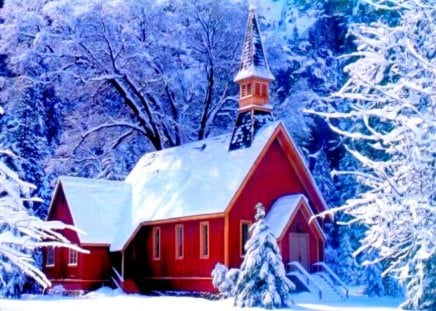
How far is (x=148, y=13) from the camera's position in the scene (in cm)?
3762

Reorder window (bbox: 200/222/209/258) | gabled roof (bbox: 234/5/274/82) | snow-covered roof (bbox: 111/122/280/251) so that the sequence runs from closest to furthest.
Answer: window (bbox: 200/222/209/258) → snow-covered roof (bbox: 111/122/280/251) → gabled roof (bbox: 234/5/274/82)

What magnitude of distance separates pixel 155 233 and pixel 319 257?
7132 millimetres

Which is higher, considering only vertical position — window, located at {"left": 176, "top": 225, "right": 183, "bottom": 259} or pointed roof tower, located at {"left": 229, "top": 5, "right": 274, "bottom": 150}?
pointed roof tower, located at {"left": 229, "top": 5, "right": 274, "bottom": 150}

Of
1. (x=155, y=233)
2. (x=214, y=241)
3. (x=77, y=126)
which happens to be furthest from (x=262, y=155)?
(x=77, y=126)

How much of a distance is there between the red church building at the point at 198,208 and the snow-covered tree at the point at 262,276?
3.89 metres

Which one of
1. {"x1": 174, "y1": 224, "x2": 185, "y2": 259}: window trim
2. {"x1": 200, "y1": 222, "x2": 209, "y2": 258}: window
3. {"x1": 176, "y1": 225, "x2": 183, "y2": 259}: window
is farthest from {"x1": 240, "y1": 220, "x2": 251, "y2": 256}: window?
{"x1": 176, "y1": 225, "x2": 183, "y2": 259}: window

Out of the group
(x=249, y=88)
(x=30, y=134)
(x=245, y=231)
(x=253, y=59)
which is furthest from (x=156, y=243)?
(x=30, y=134)

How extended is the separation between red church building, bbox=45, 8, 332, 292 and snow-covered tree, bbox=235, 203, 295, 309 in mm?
3885

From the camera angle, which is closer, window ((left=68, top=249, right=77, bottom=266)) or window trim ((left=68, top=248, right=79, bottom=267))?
window trim ((left=68, top=248, right=79, bottom=267))

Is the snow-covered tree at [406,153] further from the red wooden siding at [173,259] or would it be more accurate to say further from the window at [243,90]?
the window at [243,90]

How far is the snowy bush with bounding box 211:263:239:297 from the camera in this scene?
82.7 ft

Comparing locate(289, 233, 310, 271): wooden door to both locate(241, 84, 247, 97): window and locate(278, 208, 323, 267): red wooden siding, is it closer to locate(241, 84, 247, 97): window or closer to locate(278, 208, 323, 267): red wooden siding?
locate(278, 208, 323, 267): red wooden siding

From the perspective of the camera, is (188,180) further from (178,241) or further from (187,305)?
(187,305)

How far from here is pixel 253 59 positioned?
31609 mm
